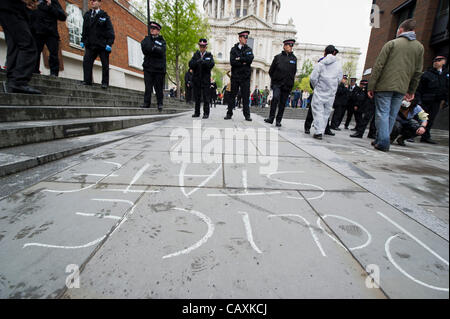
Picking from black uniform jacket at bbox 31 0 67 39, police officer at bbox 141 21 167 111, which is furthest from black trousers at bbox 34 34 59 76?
police officer at bbox 141 21 167 111

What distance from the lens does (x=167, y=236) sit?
1224mm

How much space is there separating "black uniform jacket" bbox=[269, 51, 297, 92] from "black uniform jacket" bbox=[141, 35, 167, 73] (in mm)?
3149

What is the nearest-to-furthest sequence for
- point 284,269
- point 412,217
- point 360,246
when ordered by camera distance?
point 284,269, point 360,246, point 412,217

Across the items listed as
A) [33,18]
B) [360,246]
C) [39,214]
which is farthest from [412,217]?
[33,18]

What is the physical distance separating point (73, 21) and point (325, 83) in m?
13.1

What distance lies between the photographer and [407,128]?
4.70 m

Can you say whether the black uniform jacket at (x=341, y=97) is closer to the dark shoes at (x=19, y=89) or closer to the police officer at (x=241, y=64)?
the police officer at (x=241, y=64)

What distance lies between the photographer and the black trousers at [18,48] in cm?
318

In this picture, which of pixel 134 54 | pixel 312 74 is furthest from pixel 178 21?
pixel 312 74

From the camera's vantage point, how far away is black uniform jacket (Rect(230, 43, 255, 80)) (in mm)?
6078

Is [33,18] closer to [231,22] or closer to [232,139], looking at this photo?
[232,139]
